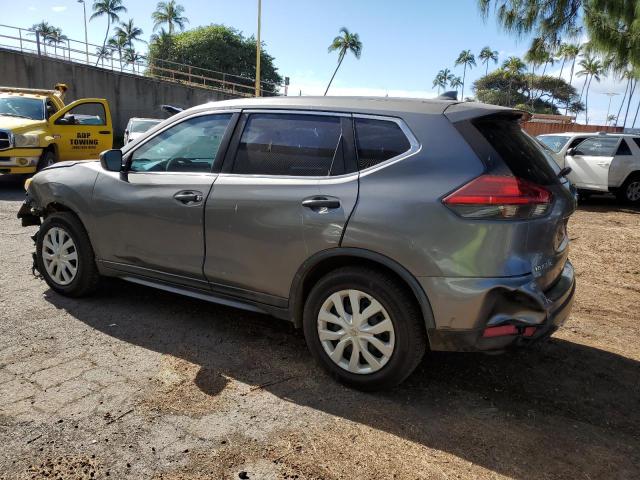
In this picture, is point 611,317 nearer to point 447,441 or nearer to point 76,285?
point 447,441

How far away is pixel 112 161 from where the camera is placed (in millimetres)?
4000

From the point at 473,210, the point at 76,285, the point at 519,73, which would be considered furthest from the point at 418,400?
the point at 519,73

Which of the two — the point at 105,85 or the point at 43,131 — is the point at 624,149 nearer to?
the point at 43,131

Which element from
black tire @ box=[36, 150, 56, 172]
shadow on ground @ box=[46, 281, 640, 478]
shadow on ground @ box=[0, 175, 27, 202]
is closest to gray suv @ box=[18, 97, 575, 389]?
shadow on ground @ box=[46, 281, 640, 478]

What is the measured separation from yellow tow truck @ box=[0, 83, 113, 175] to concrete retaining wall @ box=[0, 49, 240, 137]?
15388mm

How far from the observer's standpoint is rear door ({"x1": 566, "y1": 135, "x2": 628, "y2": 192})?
1177 cm

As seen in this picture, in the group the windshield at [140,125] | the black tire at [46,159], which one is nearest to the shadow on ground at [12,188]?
the black tire at [46,159]

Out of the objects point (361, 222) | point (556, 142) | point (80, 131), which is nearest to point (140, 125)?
point (80, 131)

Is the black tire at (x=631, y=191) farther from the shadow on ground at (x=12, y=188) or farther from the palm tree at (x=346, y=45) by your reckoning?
the palm tree at (x=346, y=45)

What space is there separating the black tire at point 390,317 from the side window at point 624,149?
11028mm

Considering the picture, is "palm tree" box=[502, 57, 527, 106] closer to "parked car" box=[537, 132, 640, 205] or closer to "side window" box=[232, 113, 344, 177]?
"parked car" box=[537, 132, 640, 205]

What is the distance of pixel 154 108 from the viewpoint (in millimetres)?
31359

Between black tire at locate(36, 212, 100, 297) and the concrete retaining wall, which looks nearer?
black tire at locate(36, 212, 100, 297)

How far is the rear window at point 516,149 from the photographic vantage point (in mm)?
2891
